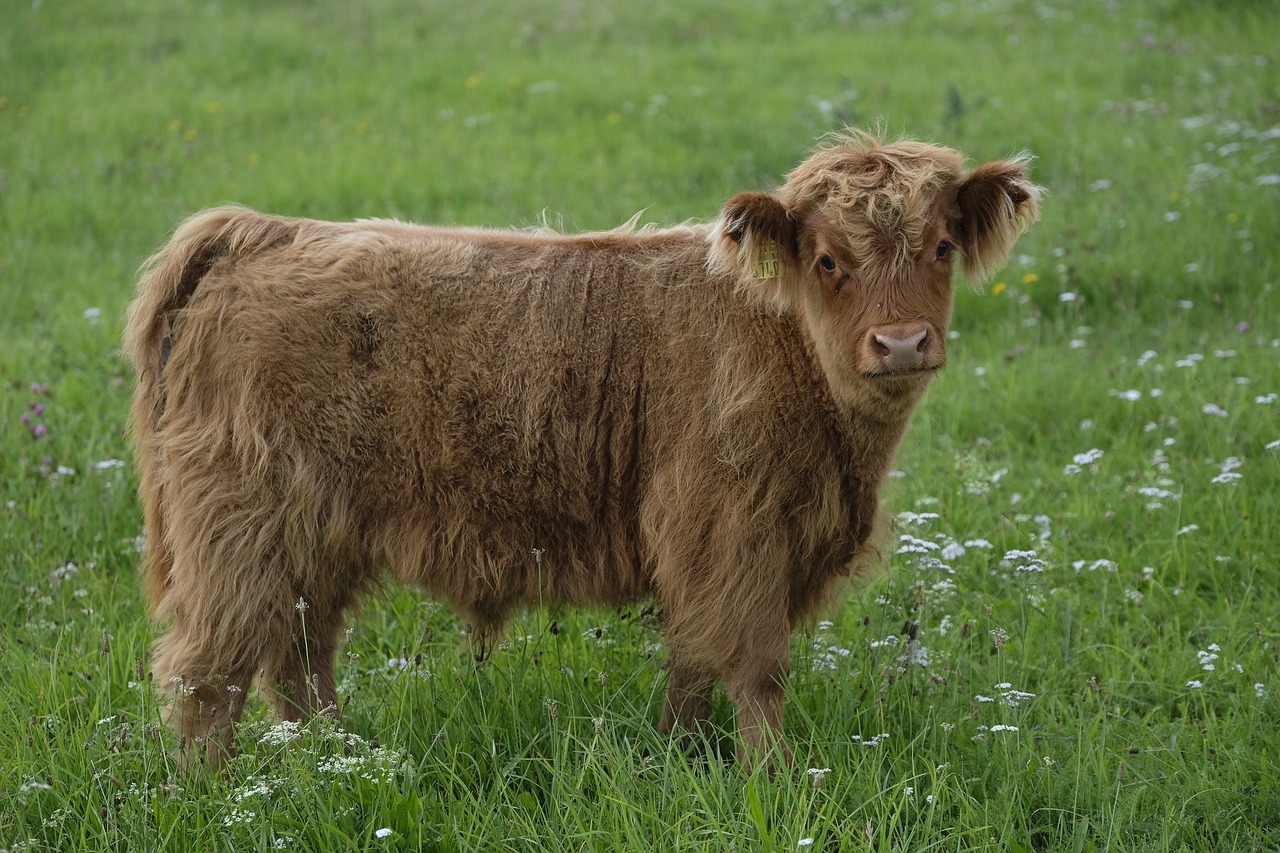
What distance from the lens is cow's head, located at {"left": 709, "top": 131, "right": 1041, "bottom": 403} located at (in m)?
3.42

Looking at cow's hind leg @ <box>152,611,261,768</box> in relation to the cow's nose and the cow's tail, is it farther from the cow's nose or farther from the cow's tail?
the cow's nose

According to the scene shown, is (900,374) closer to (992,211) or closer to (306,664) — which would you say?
(992,211)

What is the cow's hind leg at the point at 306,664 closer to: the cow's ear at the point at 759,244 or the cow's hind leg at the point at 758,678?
the cow's hind leg at the point at 758,678

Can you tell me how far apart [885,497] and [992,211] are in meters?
0.99

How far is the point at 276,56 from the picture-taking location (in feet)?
39.0

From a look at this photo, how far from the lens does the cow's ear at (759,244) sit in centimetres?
356

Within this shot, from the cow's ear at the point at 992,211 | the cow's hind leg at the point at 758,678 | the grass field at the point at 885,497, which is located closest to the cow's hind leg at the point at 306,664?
the grass field at the point at 885,497

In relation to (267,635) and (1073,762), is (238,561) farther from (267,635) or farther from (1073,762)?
(1073,762)

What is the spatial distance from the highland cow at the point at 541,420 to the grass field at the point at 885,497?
1.06ft

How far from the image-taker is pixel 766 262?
3.61 m

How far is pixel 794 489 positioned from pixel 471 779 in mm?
1266

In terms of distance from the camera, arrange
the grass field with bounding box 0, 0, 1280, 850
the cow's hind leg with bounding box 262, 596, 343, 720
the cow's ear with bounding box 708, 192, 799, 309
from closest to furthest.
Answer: the grass field with bounding box 0, 0, 1280, 850 → the cow's ear with bounding box 708, 192, 799, 309 → the cow's hind leg with bounding box 262, 596, 343, 720

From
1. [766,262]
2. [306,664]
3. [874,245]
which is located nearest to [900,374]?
[874,245]

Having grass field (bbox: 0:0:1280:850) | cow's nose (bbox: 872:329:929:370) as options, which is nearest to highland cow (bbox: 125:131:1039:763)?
cow's nose (bbox: 872:329:929:370)
